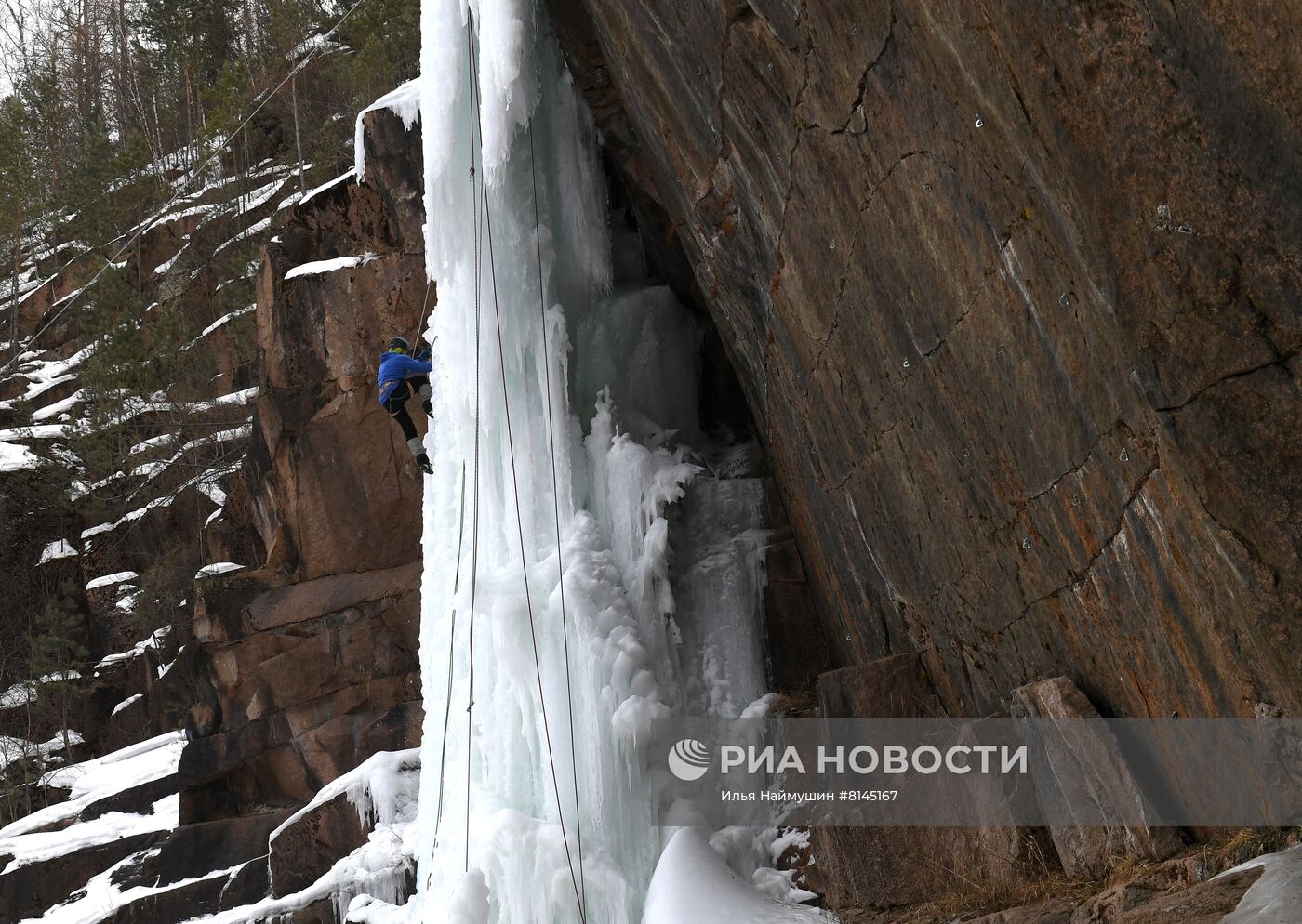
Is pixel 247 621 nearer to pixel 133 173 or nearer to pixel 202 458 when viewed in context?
pixel 202 458

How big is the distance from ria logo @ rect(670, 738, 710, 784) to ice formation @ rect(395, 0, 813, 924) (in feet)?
0.62

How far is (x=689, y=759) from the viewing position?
22.6 feet

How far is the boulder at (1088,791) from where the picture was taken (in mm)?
3613

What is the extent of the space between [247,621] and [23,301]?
38.8 ft

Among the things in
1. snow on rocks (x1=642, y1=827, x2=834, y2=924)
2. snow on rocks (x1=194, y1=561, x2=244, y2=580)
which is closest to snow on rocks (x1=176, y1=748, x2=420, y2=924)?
snow on rocks (x1=194, y1=561, x2=244, y2=580)

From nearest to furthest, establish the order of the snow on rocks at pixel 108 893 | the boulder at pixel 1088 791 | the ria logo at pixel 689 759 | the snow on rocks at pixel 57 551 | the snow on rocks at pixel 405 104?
1. the boulder at pixel 1088 791
2. the ria logo at pixel 689 759
3. the snow on rocks at pixel 405 104
4. the snow on rocks at pixel 108 893
5. the snow on rocks at pixel 57 551

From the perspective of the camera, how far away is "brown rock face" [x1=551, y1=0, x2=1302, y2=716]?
261cm

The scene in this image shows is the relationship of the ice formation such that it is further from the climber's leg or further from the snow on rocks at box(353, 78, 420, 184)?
the snow on rocks at box(353, 78, 420, 184)

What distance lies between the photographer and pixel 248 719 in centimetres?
1257

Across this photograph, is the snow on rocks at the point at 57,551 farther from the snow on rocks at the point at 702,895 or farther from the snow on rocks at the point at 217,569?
the snow on rocks at the point at 702,895

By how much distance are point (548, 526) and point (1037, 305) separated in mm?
4796

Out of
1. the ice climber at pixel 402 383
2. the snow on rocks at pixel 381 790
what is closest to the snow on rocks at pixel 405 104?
the ice climber at pixel 402 383

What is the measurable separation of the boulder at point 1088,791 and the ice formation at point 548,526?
2.29 metres

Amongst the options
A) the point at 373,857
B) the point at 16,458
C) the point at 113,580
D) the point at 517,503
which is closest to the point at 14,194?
the point at 16,458
